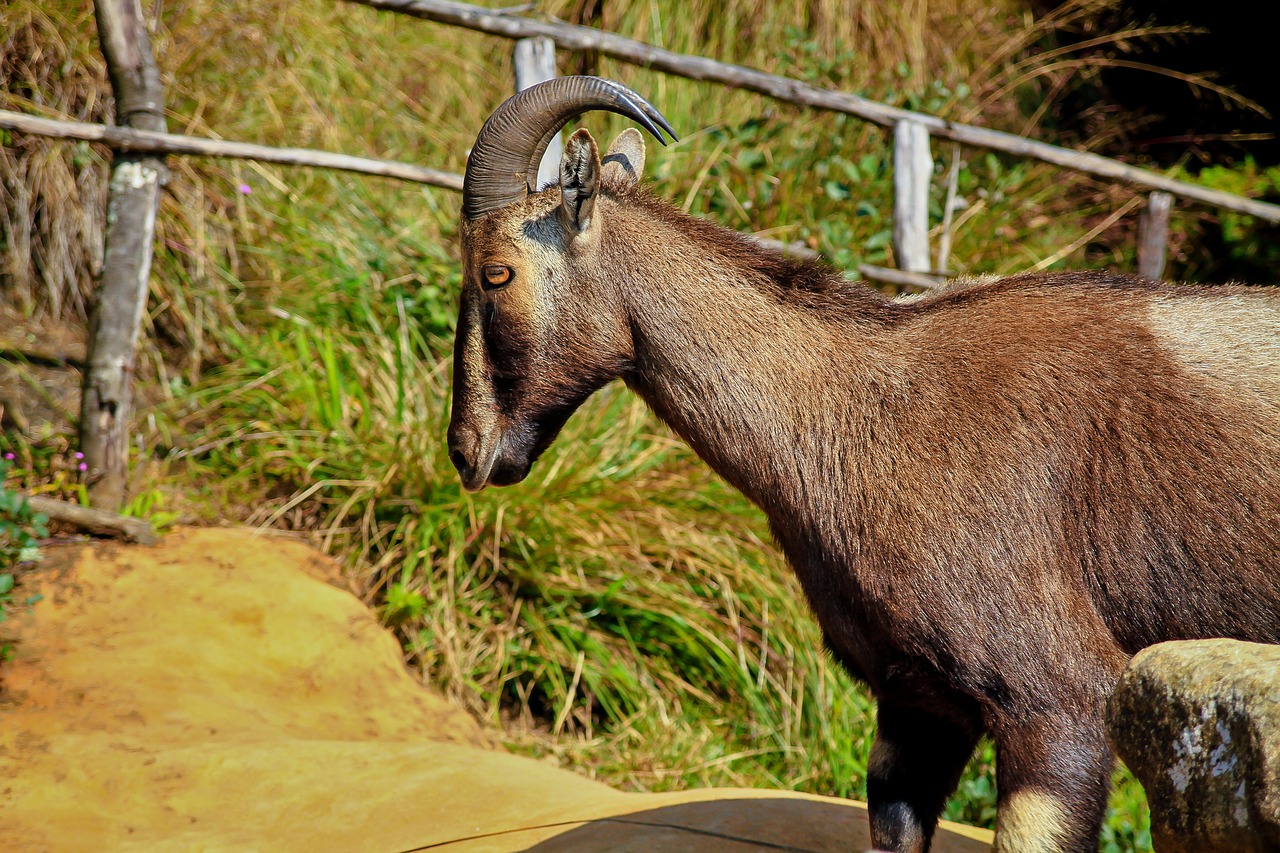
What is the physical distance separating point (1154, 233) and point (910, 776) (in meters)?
5.20

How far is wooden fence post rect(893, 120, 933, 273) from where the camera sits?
7.05m

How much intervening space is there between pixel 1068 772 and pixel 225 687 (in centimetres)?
Result: 365

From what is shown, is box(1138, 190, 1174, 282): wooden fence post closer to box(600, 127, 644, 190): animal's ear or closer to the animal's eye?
box(600, 127, 644, 190): animal's ear

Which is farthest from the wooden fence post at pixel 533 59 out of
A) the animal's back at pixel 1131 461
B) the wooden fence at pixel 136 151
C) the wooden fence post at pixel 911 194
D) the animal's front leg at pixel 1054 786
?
the animal's front leg at pixel 1054 786

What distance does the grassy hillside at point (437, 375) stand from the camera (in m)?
5.94

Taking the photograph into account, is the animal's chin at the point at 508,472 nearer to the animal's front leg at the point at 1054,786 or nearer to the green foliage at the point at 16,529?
the animal's front leg at the point at 1054,786

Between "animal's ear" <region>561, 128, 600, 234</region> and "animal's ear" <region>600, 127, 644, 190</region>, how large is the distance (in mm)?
172

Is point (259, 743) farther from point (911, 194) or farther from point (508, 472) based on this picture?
point (911, 194)

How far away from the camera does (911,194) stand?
23.2 feet

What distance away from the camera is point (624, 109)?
359 centimetres

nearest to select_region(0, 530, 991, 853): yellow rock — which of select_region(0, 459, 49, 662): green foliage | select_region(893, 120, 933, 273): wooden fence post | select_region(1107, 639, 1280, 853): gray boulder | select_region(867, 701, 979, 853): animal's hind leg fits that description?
select_region(0, 459, 49, 662): green foliage

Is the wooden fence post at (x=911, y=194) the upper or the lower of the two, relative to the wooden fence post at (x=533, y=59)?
lower

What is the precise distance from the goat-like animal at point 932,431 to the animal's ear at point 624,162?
0.02 metres

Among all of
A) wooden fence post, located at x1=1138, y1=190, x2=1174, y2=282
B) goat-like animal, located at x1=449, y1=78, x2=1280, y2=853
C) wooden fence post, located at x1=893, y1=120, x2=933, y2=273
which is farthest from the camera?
wooden fence post, located at x1=1138, y1=190, x2=1174, y2=282
